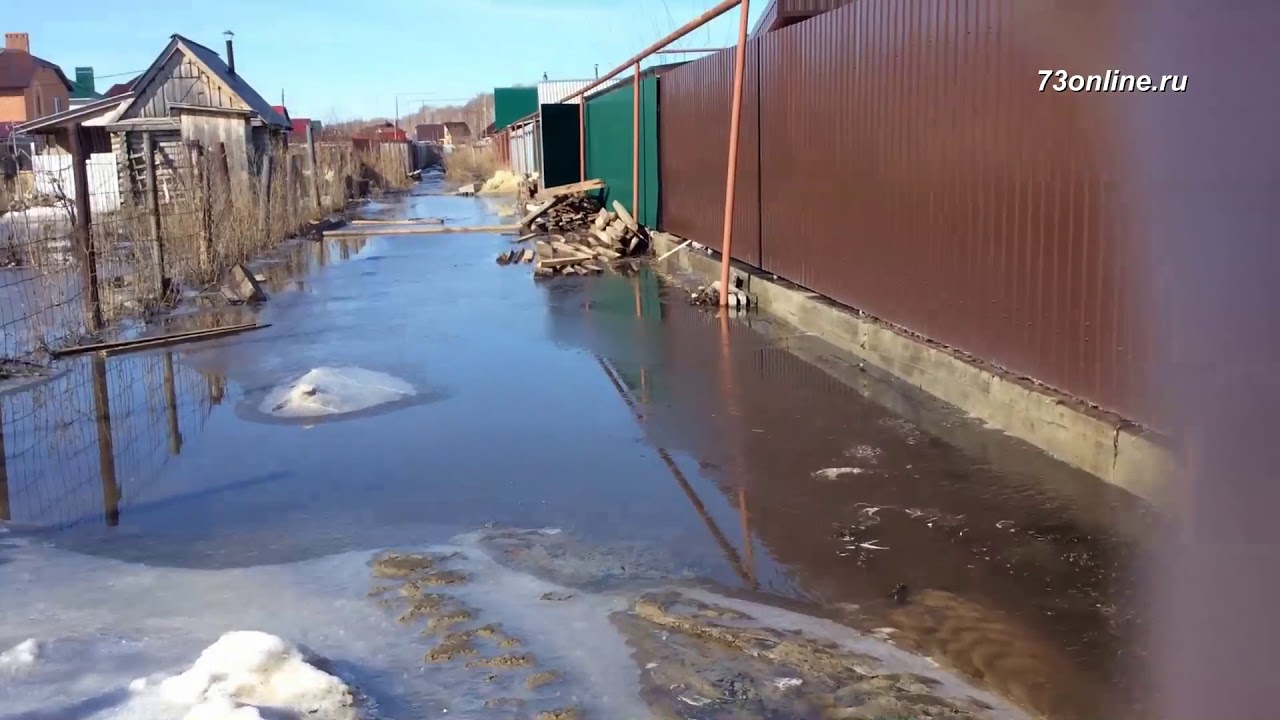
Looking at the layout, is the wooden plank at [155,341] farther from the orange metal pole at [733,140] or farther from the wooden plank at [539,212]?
the wooden plank at [539,212]

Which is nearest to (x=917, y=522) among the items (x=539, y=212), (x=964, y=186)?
(x=964, y=186)

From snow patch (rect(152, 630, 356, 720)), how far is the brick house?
248 ft

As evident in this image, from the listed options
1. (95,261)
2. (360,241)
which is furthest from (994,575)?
(360,241)

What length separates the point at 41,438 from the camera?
684cm

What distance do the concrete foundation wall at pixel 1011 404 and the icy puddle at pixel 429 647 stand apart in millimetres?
1930

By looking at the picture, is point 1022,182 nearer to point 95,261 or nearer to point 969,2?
point 969,2

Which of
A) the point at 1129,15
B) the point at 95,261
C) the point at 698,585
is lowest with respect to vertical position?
the point at 698,585

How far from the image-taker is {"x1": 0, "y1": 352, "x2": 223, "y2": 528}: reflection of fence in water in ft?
18.5

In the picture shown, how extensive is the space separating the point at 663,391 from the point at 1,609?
4458mm

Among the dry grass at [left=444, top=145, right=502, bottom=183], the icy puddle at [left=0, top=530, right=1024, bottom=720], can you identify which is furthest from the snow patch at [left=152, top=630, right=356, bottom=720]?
the dry grass at [left=444, top=145, right=502, bottom=183]

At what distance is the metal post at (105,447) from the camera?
549cm

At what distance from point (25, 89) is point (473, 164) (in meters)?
30.0

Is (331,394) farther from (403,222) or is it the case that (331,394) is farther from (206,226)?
(403,222)

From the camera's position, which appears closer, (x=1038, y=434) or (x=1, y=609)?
(x=1, y=609)
